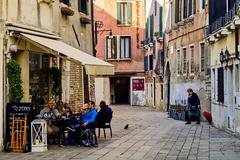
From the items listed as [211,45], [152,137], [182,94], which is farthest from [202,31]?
[152,137]

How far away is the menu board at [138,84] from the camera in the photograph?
5131cm

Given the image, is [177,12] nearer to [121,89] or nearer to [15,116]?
[15,116]

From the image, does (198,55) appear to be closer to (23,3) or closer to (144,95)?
(23,3)

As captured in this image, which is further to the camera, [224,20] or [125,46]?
[125,46]

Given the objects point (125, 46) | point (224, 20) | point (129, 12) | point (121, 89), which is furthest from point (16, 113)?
point (121, 89)

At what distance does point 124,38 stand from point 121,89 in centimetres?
645

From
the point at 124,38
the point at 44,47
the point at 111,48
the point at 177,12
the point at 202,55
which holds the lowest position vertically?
the point at 44,47

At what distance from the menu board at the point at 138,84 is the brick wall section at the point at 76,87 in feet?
92.2

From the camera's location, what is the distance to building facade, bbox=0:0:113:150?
14.9 metres

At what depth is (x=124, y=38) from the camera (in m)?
51.1

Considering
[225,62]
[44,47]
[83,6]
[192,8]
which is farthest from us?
[192,8]

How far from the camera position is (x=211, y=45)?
23.9m

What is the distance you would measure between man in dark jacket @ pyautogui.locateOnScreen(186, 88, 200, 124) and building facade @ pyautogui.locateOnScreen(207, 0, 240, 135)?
136 centimetres

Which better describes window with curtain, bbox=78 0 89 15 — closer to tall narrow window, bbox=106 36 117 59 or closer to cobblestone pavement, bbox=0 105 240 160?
cobblestone pavement, bbox=0 105 240 160
